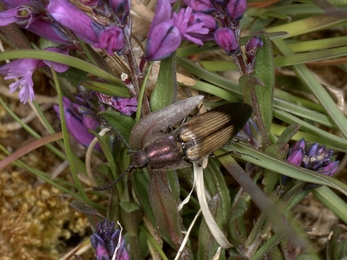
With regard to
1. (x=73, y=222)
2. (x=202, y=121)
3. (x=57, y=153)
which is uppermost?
(x=202, y=121)

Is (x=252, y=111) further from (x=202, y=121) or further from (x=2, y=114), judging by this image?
(x=2, y=114)

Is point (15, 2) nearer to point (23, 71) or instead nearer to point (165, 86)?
point (23, 71)

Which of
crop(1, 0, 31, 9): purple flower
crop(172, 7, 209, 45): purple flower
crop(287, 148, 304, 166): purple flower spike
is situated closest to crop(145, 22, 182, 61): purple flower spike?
crop(172, 7, 209, 45): purple flower

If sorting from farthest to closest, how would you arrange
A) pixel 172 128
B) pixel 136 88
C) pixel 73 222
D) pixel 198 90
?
pixel 73 222 < pixel 198 90 < pixel 172 128 < pixel 136 88

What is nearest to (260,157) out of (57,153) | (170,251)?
(170,251)

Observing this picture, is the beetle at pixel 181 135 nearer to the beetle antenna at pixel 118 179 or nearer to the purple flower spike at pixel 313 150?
the beetle antenna at pixel 118 179

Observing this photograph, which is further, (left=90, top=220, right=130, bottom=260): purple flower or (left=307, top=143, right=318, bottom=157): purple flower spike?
(left=307, top=143, right=318, bottom=157): purple flower spike

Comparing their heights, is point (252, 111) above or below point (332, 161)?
above

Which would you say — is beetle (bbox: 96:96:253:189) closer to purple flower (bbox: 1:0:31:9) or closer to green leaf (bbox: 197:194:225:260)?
green leaf (bbox: 197:194:225:260)
